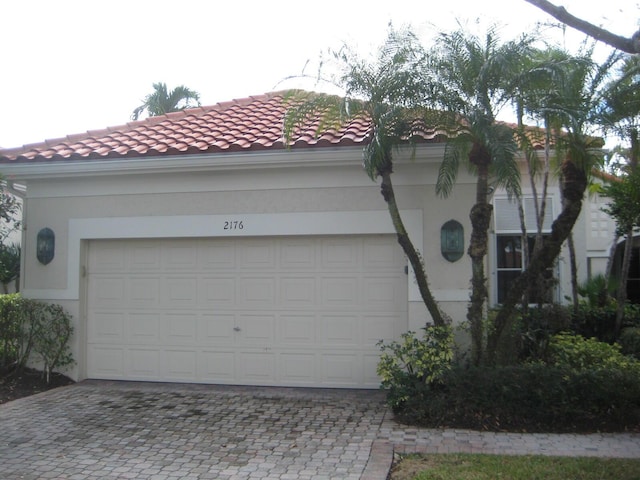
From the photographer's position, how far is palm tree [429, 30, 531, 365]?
6.51 metres

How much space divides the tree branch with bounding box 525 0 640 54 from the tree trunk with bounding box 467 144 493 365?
1.66 meters

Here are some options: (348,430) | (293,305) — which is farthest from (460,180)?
(348,430)

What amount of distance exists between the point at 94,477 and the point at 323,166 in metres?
4.86

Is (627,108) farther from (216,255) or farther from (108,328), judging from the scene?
(108,328)

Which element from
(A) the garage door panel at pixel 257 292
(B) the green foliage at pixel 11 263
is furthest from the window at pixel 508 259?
(B) the green foliage at pixel 11 263

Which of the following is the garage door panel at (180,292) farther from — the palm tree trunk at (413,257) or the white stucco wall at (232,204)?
the palm tree trunk at (413,257)

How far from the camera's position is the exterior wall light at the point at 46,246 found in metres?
9.28

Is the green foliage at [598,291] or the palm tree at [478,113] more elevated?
the palm tree at [478,113]

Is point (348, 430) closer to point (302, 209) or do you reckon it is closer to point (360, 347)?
point (360, 347)

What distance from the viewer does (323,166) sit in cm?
833

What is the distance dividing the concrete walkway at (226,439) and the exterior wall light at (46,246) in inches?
87.3

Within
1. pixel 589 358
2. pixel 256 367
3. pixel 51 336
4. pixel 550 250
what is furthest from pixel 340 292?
pixel 51 336

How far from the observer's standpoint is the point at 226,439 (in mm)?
6203

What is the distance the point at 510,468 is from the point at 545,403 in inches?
57.2
